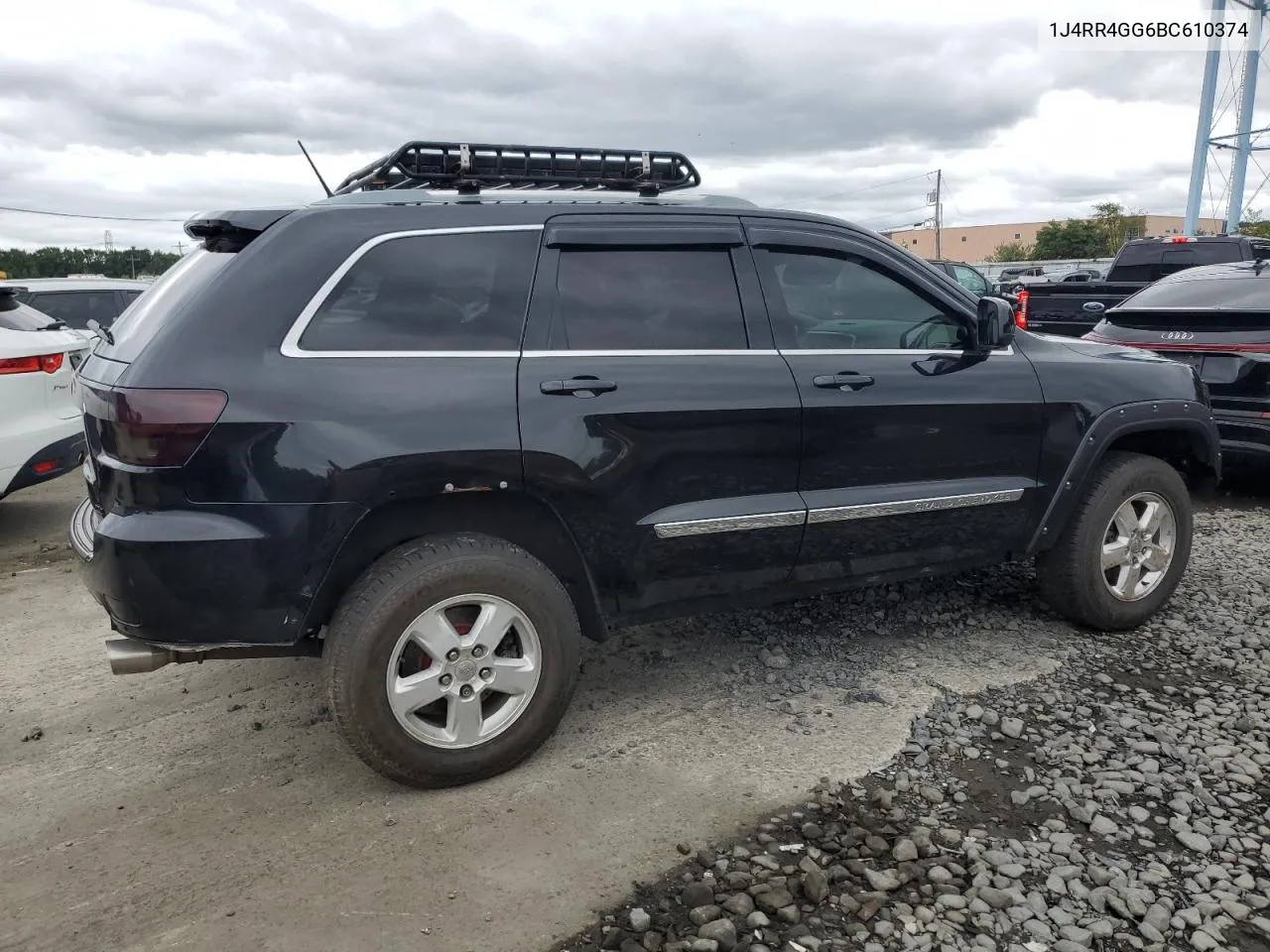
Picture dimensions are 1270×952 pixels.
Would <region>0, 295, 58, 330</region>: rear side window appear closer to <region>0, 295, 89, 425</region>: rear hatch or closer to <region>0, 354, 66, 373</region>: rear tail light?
<region>0, 295, 89, 425</region>: rear hatch

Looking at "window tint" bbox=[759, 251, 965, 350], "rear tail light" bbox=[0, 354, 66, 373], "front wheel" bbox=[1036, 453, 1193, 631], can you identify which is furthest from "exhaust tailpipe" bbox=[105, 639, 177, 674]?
"rear tail light" bbox=[0, 354, 66, 373]

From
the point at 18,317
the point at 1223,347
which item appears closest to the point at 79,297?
the point at 18,317

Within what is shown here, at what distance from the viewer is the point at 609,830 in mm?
2900

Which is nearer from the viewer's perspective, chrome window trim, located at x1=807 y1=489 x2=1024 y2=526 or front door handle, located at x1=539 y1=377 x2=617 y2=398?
front door handle, located at x1=539 y1=377 x2=617 y2=398

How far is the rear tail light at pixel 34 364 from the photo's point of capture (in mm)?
5883

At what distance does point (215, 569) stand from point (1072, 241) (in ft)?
263

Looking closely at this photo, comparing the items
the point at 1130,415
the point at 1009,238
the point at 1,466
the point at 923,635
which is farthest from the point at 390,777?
the point at 1009,238

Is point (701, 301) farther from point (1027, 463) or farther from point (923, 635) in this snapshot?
point (923, 635)

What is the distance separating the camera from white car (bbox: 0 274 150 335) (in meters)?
9.22

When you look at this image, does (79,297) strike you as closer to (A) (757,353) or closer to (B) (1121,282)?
(A) (757,353)

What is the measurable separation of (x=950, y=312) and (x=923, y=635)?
1.46 metres

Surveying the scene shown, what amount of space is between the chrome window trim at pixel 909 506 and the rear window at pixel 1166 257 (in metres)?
9.96

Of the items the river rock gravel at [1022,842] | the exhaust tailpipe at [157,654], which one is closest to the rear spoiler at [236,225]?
the exhaust tailpipe at [157,654]

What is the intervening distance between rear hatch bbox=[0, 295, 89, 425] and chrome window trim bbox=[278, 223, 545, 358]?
3.65 meters
